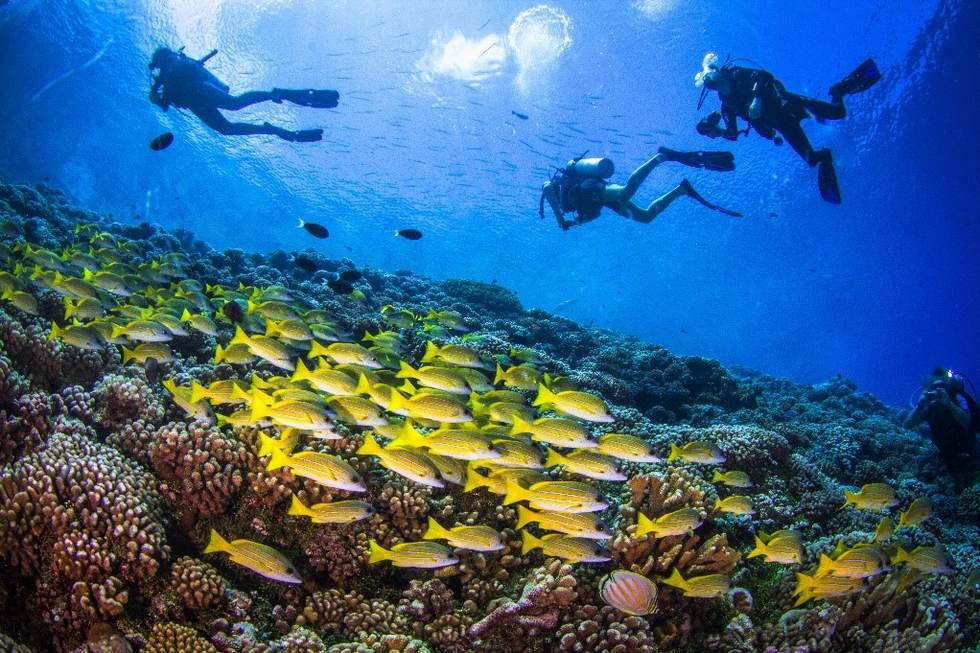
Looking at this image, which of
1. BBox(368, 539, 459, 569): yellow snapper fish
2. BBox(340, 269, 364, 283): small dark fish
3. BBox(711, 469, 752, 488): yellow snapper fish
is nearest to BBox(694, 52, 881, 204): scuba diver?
BBox(711, 469, 752, 488): yellow snapper fish

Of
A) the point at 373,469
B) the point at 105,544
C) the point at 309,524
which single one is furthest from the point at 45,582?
the point at 373,469

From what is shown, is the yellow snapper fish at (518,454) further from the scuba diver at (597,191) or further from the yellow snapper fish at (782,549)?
the scuba diver at (597,191)

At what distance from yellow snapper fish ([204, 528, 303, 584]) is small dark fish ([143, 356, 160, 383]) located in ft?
13.0

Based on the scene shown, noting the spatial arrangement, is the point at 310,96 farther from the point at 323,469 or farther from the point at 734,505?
the point at 734,505

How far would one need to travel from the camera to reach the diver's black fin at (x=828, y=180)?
37.2 feet

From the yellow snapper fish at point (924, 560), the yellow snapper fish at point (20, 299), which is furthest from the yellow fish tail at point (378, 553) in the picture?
the yellow snapper fish at point (20, 299)

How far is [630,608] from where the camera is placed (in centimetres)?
309

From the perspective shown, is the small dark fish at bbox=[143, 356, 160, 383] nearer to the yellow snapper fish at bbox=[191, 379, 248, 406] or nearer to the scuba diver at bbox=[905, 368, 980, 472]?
the yellow snapper fish at bbox=[191, 379, 248, 406]

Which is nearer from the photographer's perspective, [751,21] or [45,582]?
[45,582]

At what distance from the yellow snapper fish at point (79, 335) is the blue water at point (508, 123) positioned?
19780mm

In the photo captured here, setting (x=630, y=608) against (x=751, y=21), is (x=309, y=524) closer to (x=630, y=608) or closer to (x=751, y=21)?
(x=630, y=608)

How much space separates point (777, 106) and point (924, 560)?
35.7 feet

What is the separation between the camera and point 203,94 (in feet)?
50.5

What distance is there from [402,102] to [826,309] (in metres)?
111
